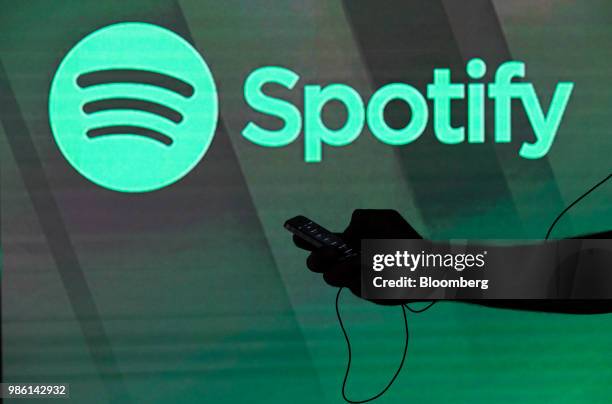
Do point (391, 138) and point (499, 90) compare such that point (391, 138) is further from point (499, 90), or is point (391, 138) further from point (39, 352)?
point (39, 352)

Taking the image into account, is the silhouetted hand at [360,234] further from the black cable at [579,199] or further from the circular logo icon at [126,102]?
the circular logo icon at [126,102]

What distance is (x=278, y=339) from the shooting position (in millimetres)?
2773

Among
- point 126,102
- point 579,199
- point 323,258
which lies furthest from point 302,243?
point 579,199

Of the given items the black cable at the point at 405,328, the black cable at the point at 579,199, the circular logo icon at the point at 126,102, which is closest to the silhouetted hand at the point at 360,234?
the black cable at the point at 405,328

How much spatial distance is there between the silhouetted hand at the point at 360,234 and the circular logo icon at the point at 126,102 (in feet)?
2.15

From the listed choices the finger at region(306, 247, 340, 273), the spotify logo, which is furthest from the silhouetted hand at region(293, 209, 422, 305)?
the spotify logo

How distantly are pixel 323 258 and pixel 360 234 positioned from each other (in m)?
0.22

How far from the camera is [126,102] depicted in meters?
2.69

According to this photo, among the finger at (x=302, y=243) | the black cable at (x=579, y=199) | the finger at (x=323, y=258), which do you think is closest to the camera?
the finger at (x=323, y=258)

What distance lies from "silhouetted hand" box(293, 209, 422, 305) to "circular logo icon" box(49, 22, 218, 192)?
0.65 metres

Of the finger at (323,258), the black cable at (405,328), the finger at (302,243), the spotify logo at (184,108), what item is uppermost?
the spotify logo at (184,108)

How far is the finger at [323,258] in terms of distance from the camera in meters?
2.52

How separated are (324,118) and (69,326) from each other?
1.30 m

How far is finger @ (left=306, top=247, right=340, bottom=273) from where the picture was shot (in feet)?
8.25
